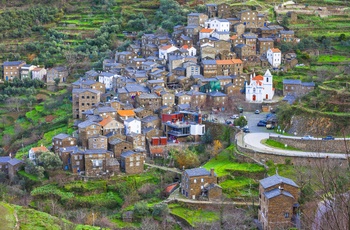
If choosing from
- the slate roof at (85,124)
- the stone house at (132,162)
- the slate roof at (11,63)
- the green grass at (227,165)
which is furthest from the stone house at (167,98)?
the slate roof at (11,63)

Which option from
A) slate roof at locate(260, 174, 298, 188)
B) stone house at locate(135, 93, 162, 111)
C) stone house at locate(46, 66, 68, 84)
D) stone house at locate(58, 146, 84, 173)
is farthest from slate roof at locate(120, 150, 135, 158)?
stone house at locate(46, 66, 68, 84)

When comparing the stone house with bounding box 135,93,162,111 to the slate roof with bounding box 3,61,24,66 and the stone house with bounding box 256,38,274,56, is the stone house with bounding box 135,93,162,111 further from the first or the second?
the slate roof with bounding box 3,61,24,66

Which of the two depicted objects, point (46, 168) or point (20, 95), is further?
point (20, 95)

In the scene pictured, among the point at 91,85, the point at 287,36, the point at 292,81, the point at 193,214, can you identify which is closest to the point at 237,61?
the point at 292,81

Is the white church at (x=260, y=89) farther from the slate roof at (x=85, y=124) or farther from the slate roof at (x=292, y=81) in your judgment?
the slate roof at (x=85, y=124)

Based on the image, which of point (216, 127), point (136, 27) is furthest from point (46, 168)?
point (136, 27)

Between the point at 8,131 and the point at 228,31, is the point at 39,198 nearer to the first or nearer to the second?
the point at 8,131
